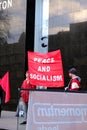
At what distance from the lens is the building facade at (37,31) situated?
68.9 feet

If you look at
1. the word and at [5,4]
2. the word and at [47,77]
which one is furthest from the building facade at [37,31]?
the word and at [47,77]

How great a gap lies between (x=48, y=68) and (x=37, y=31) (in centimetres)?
1456

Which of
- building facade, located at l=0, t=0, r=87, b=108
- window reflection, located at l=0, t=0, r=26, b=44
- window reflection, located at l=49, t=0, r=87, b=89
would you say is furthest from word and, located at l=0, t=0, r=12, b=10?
window reflection, located at l=49, t=0, r=87, b=89

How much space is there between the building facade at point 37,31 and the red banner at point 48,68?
10.3 metres

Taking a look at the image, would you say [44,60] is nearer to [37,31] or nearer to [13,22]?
[37,31]

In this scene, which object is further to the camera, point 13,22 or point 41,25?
point 13,22

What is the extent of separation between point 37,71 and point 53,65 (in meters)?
0.38

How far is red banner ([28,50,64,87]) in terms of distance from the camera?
10188mm

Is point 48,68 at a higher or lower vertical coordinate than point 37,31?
lower

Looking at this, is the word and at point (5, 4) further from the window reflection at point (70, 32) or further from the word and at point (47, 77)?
the word and at point (47, 77)

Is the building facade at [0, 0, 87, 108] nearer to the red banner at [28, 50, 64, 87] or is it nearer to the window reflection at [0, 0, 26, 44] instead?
the window reflection at [0, 0, 26, 44]

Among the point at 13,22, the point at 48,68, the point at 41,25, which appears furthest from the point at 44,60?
the point at 13,22

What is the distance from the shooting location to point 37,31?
24703 mm

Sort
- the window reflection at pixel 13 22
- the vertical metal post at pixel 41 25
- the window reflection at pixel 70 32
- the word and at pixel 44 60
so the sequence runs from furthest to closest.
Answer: the window reflection at pixel 13 22, the vertical metal post at pixel 41 25, the window reflection at pixel 70 32, the word and at pixel 44 60
